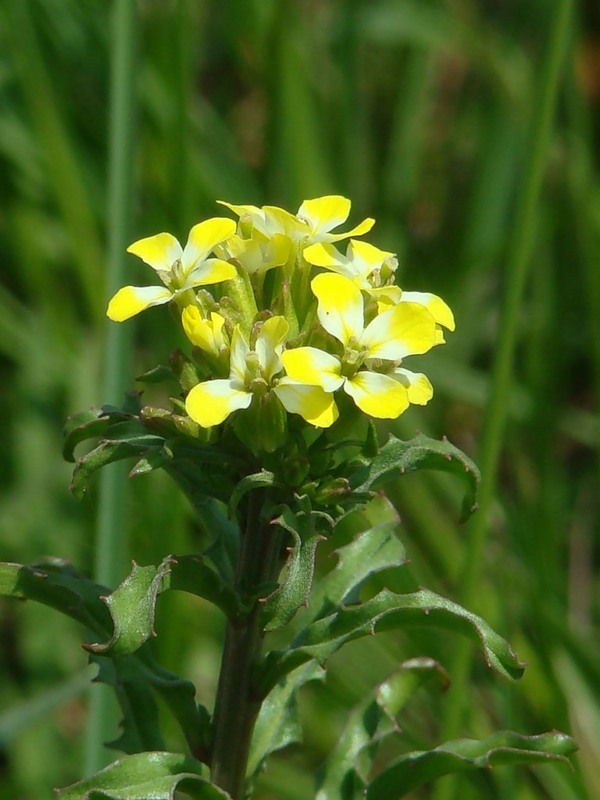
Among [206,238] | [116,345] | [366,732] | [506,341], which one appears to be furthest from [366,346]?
[116,345]

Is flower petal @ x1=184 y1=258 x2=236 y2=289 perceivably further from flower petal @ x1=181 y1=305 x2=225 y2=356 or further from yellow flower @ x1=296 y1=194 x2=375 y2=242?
yellow flower @ x1=296 y1=194 x2=375 y2=242

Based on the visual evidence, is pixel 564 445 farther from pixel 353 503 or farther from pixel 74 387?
pixel 353 503

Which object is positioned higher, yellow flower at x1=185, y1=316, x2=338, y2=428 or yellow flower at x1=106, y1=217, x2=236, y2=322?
yellow flower at x1=106, y1=217, x2=236, y2=322

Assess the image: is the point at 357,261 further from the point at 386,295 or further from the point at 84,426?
the point at 84,426

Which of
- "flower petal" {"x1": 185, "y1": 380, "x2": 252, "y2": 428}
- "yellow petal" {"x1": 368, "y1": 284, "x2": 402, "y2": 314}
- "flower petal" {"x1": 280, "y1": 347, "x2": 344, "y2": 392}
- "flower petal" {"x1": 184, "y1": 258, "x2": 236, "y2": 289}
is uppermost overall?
"flower petal" {"x1": 184, "y1": 258, "x2": 236, "y2": 289}

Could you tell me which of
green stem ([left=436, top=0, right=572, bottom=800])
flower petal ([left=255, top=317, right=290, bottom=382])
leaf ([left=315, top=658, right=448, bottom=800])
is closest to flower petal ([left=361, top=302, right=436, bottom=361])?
flower petal ([left=255, top=317, right=290, bottom=382])

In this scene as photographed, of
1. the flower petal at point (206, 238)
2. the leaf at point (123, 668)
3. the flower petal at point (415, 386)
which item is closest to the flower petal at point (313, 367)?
the flower petal at point (415, 386)

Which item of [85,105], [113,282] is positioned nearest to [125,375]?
[113,282]
